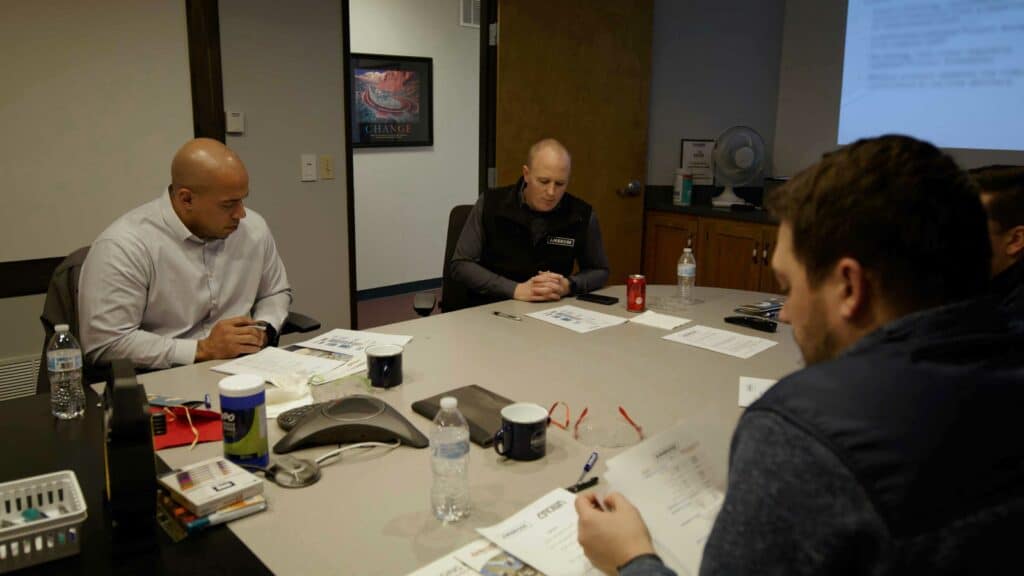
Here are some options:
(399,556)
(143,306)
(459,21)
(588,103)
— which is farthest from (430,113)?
(399,556)

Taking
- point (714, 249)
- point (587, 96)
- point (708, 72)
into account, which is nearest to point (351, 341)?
point (587, 96)

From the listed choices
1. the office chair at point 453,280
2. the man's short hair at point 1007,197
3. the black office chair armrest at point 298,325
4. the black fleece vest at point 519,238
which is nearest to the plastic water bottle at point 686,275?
the black fleece vest at point 519,238

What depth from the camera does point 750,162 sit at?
4.49 meters

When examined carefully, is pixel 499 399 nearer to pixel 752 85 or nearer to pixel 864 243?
pixel 864 243

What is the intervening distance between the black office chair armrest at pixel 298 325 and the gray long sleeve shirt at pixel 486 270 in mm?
659

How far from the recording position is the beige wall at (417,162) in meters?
5.33

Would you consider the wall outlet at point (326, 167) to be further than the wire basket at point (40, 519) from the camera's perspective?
Yes

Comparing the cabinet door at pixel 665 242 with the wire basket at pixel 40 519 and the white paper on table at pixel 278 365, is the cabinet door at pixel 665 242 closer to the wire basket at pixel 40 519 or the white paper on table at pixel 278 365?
the white paper on table at pixel 278 365

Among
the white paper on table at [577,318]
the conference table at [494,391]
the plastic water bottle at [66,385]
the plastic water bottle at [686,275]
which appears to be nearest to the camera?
the conference table at [494,391]

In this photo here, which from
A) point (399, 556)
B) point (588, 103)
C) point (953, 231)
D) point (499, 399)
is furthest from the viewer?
point (588, 103)

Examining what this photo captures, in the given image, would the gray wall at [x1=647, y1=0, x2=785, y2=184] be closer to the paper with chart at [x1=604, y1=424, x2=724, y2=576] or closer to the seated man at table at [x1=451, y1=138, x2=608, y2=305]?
the seated man at table at [x1=451, y1=138, x2=608, y2=305]

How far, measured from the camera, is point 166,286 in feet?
7.44

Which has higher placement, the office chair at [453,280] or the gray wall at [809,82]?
the gray wall at [809,82]

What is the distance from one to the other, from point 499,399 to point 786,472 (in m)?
1.05
